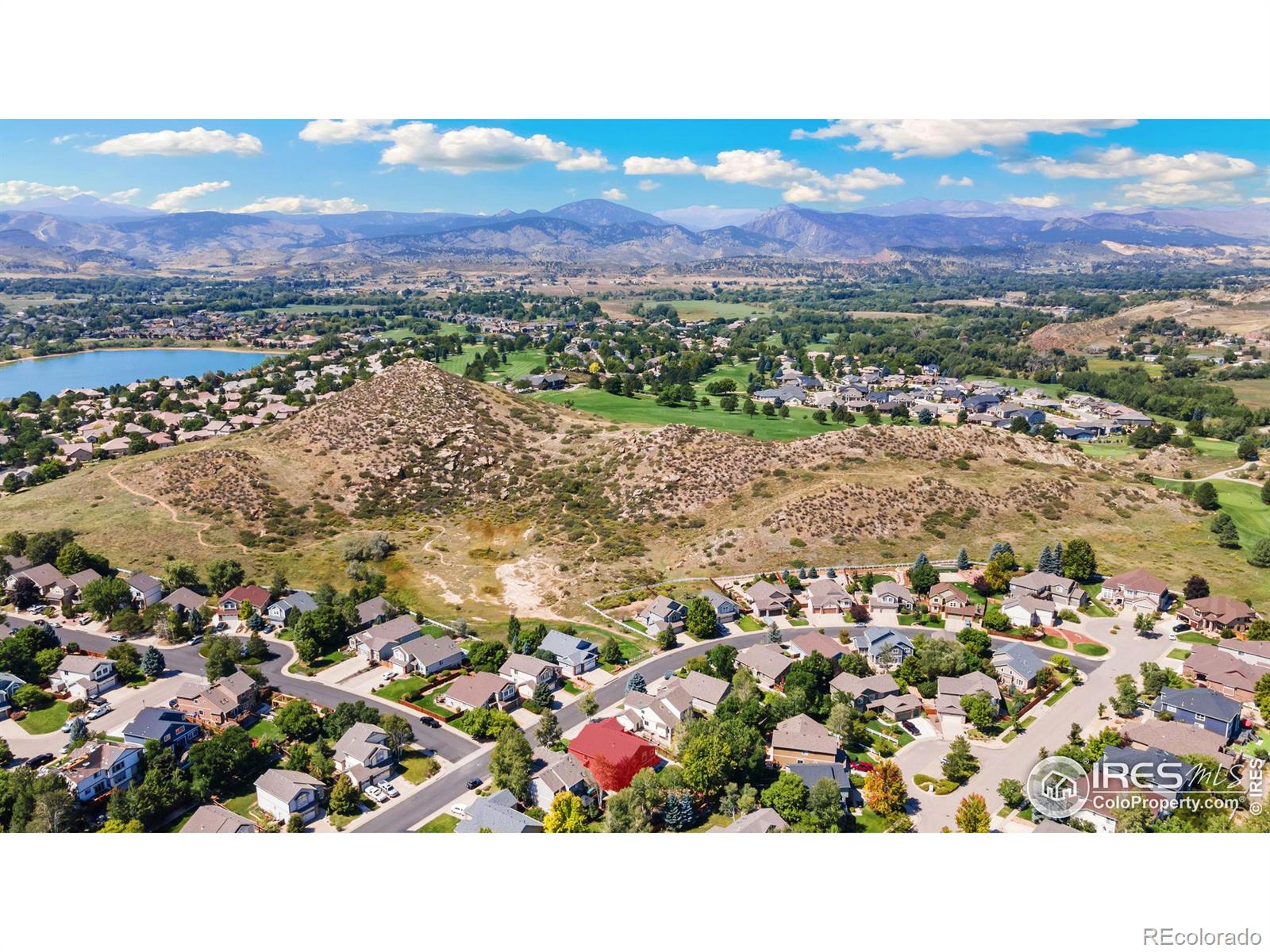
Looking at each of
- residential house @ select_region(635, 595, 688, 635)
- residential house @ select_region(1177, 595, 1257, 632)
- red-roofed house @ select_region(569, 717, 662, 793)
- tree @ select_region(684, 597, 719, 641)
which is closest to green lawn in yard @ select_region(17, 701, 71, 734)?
red-roofed house @ select_region(569, 717, 662, 793)

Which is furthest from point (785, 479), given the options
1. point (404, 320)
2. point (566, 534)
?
point (404, 320)

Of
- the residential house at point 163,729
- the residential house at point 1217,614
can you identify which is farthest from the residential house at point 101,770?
the residential house at point 1217,614

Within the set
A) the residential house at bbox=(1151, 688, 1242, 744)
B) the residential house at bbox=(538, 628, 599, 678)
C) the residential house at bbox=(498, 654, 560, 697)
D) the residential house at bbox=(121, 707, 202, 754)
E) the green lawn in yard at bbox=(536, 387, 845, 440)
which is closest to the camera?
the residential house at bbox=(1151, 688, 1242, 744)

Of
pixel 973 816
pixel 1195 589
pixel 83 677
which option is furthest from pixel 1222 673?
pixel 83 677

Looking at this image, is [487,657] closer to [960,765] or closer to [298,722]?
[298,722]

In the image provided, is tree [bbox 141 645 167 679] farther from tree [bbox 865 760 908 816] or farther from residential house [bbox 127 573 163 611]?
tree [bbox 865 760 908 816]

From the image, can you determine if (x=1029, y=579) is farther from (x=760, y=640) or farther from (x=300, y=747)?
(x=300, y=747)
